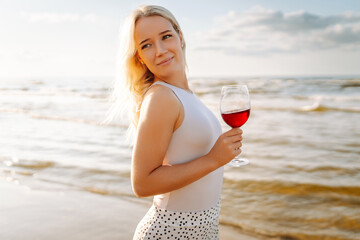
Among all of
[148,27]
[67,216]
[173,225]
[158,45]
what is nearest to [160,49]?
[158,45]

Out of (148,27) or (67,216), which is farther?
(67,216)

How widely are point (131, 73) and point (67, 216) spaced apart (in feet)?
9.14

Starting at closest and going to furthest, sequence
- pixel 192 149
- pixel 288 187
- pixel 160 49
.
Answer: pixel 192 149
pixel 160 49
pixel 288 187

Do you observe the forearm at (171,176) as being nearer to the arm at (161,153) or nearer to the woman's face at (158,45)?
the arm at (161,153)

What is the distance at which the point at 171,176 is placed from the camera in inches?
65.1

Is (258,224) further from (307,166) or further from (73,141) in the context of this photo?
(73,141)

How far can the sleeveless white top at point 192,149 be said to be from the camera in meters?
1.75

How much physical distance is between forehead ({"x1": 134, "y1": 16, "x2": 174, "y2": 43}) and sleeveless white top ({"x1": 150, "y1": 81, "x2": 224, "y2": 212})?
0.32m

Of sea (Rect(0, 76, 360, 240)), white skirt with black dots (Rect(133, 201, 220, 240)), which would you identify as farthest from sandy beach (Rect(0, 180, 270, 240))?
white skirt with black dots (Rect(133, 201, 220, 240))

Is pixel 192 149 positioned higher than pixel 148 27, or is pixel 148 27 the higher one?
pixel 148 27

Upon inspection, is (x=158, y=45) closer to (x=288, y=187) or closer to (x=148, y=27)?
(x=148, y=27)

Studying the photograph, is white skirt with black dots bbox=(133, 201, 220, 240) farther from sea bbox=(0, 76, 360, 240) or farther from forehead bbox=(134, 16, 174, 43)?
sea bbox=(0, 76, 360, 240)

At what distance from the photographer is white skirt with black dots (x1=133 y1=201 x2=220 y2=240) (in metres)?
1.86

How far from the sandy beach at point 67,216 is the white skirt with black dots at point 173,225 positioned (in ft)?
6.39
